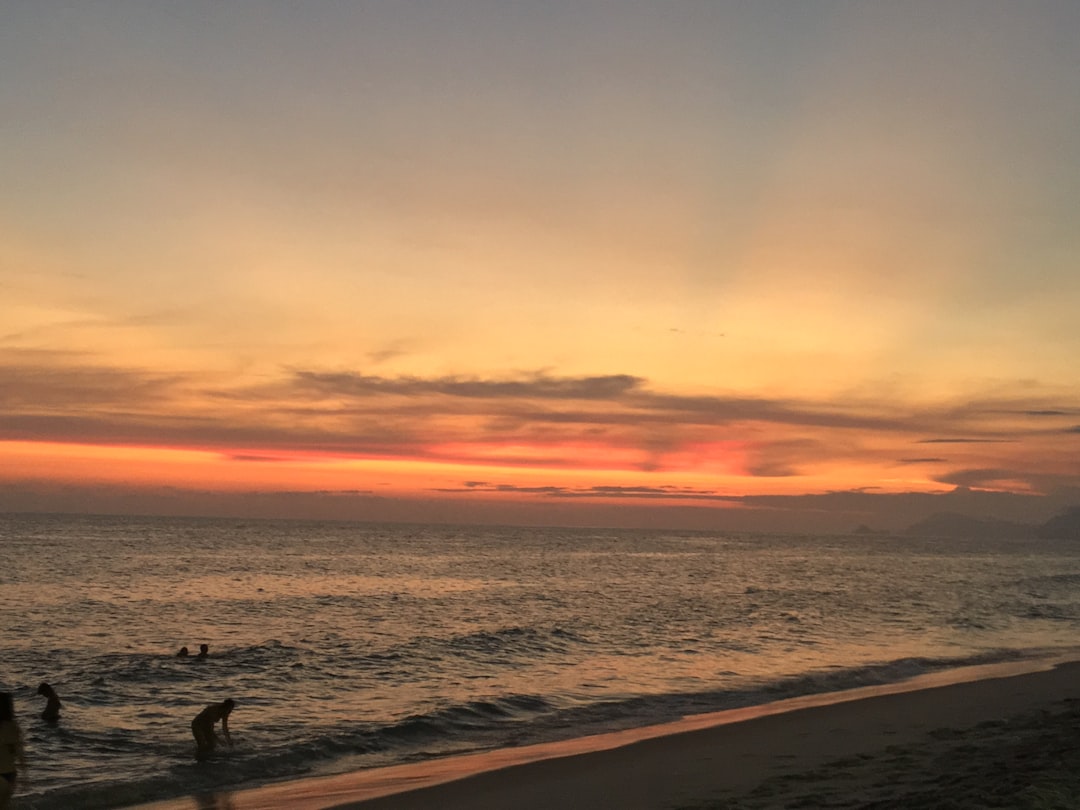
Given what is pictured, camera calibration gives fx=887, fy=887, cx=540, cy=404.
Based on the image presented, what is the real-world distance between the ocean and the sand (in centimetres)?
172

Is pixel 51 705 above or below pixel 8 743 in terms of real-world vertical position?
below

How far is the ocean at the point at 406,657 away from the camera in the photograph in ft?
61.3

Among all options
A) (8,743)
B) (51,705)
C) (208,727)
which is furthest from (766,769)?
(51,705)

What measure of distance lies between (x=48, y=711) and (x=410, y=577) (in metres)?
61.0

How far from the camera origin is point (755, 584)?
76875 mm

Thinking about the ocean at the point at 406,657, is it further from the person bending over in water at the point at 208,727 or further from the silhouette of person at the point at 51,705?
the person bending over in water at the point at 208,727

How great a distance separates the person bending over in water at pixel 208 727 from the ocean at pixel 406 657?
0.45 meters

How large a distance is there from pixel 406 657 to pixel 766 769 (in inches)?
737

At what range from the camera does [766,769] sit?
1576 cm

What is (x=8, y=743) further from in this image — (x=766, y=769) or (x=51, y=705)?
(x=766, y=769)

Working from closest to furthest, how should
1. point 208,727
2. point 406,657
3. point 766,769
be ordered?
point 766,769
point 208,727
point 406,657

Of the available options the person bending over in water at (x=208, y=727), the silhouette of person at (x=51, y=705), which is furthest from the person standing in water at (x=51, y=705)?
the person bending over in water at (x=208, y=727)

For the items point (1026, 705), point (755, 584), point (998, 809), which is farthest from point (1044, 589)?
point (998, 809)

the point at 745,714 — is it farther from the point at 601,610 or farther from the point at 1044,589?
the point at 1044,589
